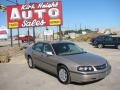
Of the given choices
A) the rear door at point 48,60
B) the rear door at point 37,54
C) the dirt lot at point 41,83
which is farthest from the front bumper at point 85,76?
the rear door at point 37,54

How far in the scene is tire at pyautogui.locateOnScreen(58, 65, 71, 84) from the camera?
7.93 metres

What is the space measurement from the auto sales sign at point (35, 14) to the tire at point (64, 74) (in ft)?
57.6

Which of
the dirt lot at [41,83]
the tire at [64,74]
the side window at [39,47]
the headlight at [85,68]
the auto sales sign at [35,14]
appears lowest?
the dirt lot at [41,83]

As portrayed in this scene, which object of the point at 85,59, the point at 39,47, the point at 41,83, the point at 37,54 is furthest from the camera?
the point at 39,47

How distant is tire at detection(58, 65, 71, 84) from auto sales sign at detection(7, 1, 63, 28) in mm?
17555

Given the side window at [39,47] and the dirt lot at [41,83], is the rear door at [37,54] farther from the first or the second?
the dirt lot at [41,83]

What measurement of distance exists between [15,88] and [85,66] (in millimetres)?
2702

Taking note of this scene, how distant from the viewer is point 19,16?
26.9 metres

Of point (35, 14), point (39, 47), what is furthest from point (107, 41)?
point (39, 47)

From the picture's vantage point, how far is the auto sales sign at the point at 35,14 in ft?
84.0

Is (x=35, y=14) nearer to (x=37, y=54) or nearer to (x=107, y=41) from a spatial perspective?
(x=107, y=41)

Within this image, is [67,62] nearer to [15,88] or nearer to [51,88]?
[51,88]

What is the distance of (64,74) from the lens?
8164mm

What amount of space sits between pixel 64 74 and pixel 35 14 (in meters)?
19.4
